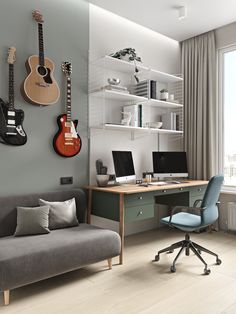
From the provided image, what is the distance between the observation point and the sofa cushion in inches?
78.5

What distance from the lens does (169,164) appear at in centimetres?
392

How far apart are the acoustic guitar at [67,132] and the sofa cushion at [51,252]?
2.93 feet

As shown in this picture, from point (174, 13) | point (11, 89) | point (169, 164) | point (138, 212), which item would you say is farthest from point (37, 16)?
point (169, 164)

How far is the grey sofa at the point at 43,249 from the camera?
201 centimetres

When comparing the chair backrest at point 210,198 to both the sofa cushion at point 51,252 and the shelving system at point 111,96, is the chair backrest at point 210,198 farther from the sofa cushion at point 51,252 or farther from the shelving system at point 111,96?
the shelving system at point 111,96

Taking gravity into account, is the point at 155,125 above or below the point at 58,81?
→ below

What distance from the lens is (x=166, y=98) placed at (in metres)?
3.97

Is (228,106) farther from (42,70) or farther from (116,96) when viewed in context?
(42,70)

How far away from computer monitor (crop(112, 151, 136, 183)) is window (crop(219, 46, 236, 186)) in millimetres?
1504

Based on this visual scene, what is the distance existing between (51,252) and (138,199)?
1094 millimetres

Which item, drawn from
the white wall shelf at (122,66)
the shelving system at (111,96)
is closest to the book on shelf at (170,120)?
the shelving system at (111,96)

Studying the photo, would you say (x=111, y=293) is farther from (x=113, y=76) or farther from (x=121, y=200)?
(x=113, y=76)

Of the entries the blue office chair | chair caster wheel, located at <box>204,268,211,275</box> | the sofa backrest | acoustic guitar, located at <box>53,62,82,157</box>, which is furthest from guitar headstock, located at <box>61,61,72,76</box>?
chair caster wheel, located at <box>204,268,211,275</box>

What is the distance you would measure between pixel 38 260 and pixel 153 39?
3432mm
